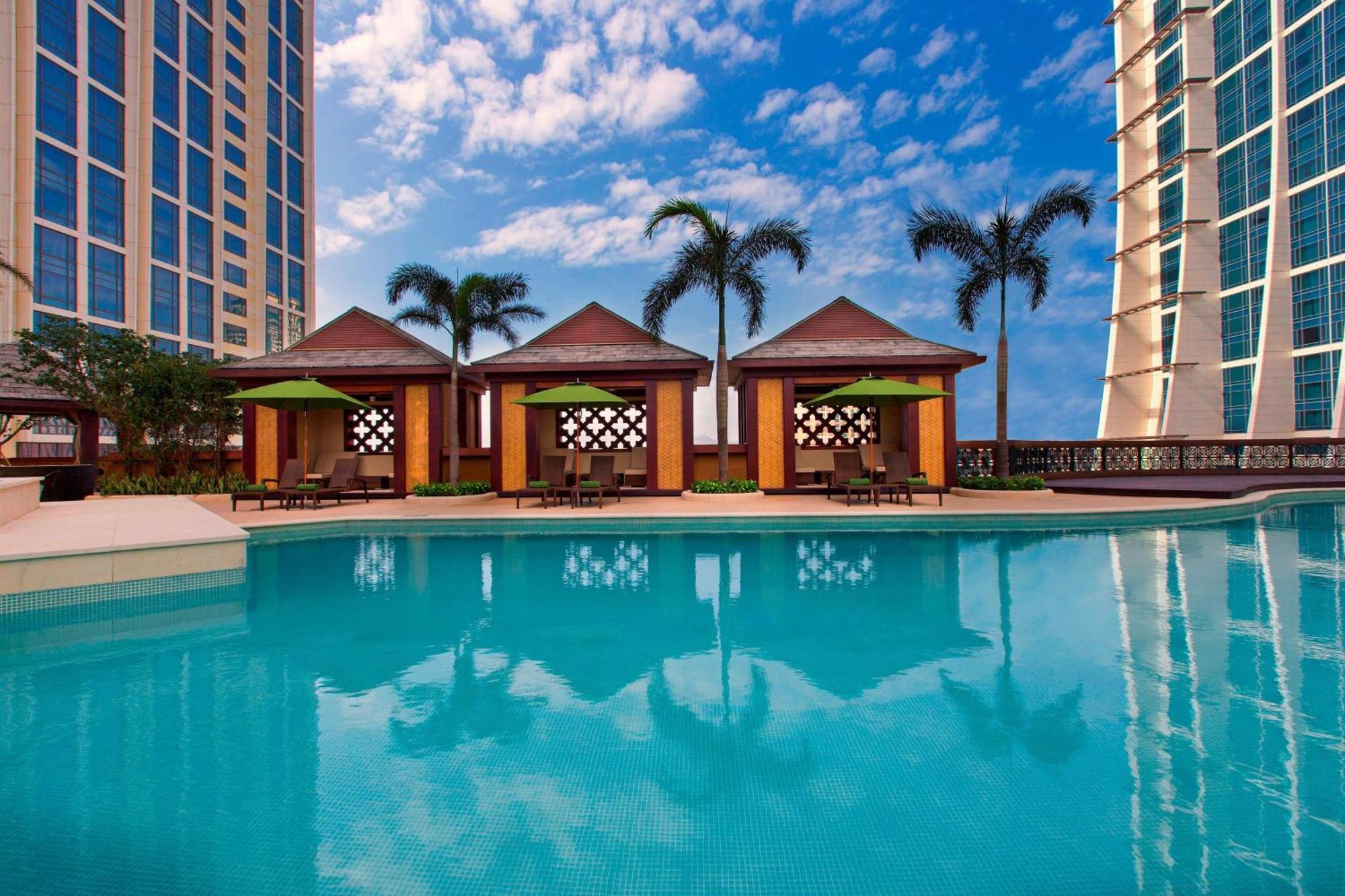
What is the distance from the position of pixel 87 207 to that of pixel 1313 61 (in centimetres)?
5906

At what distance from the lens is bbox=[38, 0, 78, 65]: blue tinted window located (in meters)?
27.3

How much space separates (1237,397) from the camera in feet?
105

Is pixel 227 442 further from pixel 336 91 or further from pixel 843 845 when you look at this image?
pixel 336 91

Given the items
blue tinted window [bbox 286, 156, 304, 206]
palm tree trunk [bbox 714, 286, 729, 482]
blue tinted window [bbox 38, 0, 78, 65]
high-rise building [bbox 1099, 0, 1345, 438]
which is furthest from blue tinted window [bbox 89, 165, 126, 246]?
high-rise building [bbox 1099, 0, 1345, 438]

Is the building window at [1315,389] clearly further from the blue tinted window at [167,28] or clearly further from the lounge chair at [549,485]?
the blue tinted window at [167,28]

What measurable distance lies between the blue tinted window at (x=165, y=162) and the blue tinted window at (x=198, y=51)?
5.19m

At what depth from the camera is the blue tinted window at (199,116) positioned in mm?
35906

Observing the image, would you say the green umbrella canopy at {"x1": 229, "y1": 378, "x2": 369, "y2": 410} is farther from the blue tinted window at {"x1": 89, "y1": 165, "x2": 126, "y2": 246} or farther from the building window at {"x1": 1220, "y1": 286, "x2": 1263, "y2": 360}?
the building window at {"x1": 1220, "y1": 286, "x2": 1263, "y2": 360}

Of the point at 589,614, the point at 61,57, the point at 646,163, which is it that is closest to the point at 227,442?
the point at 589,614

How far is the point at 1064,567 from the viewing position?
693 cm

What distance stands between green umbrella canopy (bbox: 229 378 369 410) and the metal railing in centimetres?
1799

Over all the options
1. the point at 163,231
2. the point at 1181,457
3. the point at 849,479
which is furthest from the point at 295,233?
the point at 1181,457

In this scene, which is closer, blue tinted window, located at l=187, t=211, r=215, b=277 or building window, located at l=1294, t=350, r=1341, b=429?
building window, located at l=1294, t=350, r=1341, b=429

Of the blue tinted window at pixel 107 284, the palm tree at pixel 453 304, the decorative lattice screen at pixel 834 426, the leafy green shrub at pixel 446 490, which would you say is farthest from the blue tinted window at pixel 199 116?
the decorative lattice screen at pixel 834 426
